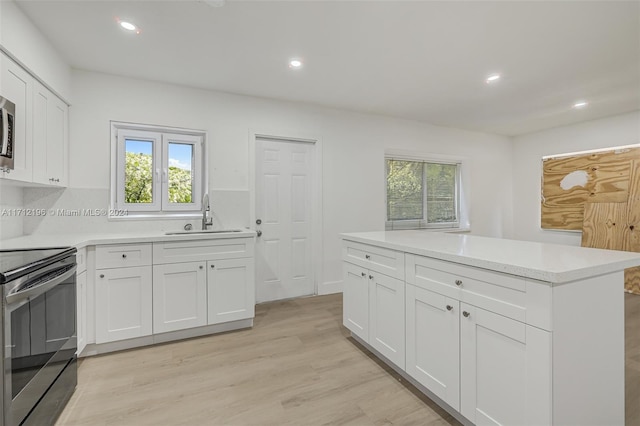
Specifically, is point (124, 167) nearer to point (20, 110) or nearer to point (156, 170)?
point (156, 170)

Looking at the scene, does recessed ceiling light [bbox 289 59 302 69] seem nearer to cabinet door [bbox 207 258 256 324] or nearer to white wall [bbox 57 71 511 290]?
white wall [bbox 57 71 511 290]

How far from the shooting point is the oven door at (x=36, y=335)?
129 cm

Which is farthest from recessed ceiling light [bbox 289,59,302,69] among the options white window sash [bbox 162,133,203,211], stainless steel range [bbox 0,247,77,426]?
stainless steel range [bbox 0,247,77,426]

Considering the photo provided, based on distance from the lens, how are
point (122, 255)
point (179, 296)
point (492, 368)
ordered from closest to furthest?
point (492, 368)
point (122, 255)
point (179, 296)

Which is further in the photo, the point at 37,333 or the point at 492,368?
the point at 37,333

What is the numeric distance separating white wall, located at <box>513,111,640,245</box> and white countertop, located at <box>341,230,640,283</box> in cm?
408

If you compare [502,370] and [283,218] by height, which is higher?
[283,218]

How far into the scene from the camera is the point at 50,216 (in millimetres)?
2701

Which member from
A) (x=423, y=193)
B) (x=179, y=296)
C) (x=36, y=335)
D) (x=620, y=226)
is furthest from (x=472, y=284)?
(x=620, y=226)

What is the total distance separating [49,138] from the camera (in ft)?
8.06

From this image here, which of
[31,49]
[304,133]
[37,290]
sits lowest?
[37,290]

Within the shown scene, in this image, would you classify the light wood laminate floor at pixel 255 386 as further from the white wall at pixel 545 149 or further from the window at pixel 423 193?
the white wall at pixel 545 149

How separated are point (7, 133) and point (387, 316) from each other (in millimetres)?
2721

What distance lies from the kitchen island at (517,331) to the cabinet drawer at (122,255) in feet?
6.89
